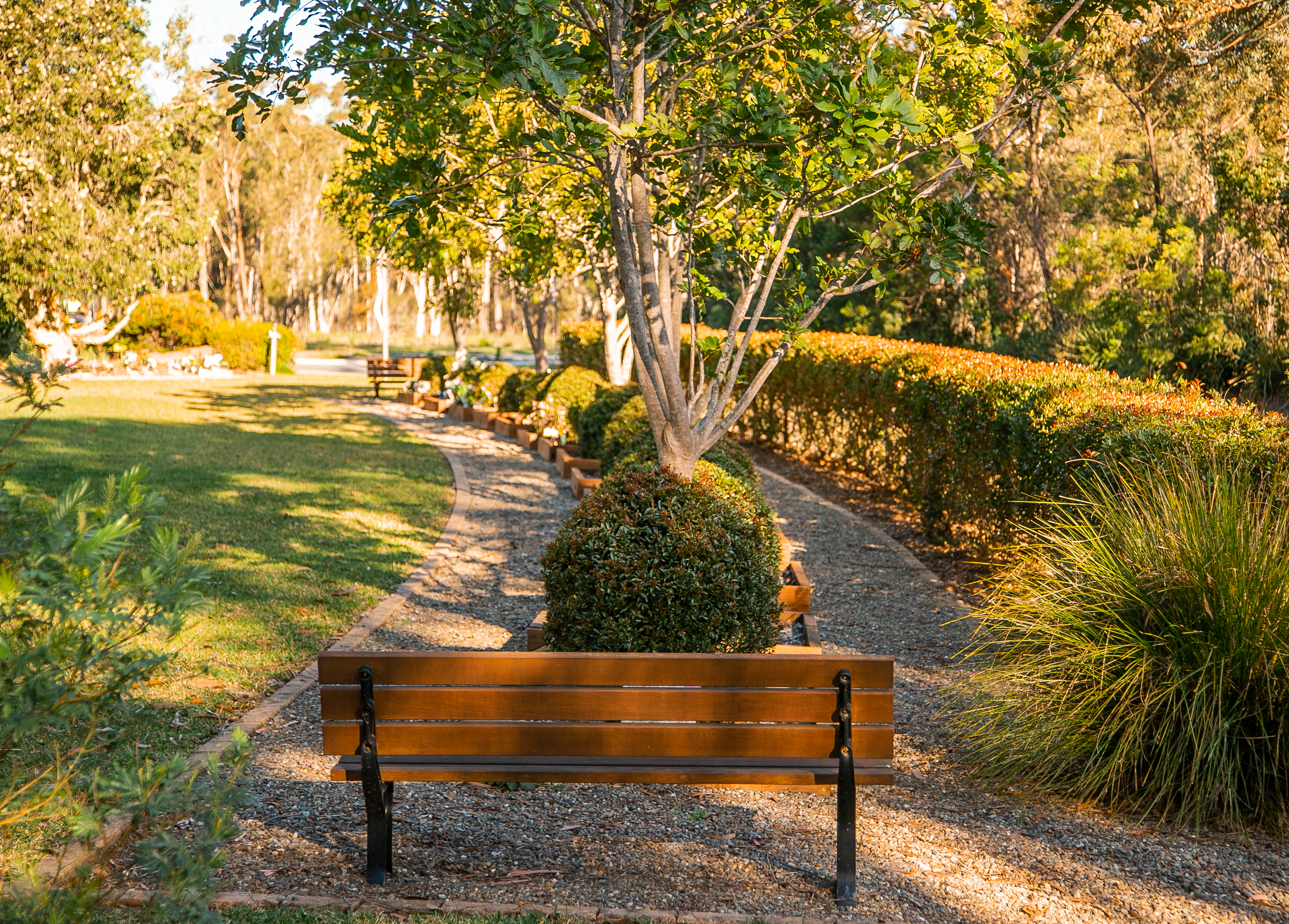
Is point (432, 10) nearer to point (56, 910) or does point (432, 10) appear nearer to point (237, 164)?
point (56, 910)

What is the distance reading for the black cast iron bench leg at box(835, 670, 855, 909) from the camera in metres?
3.19

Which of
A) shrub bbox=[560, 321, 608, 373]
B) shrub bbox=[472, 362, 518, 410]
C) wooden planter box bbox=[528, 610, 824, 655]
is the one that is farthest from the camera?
shrub bbox=[560, 321, 608, 373]

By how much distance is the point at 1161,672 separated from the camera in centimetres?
394

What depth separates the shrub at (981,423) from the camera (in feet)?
17.8

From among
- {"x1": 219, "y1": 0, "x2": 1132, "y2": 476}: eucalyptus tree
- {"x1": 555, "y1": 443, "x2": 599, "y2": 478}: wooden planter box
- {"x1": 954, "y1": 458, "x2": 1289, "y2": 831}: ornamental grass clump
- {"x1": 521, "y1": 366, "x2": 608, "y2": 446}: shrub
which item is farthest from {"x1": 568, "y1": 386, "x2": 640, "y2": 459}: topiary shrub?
{"x1": 954, "y1": 458, "x2": 1289, "y2": 831}: ornamental grass clump

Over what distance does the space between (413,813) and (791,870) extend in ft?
4.63

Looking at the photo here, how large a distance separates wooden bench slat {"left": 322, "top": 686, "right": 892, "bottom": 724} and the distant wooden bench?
835 inches

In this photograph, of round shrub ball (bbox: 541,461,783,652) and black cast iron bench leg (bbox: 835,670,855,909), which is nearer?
black cast iron bench leg (bbox: 835,670,855,909)

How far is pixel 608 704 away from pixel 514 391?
15164 millimetres

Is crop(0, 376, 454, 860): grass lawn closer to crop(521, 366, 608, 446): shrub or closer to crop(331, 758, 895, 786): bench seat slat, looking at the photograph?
crop(331, 758, 895, 786): bench seat slat

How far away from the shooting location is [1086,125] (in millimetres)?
23953

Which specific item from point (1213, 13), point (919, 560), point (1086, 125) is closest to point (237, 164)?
point (1086, 125)

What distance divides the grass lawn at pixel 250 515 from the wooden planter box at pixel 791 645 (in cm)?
127

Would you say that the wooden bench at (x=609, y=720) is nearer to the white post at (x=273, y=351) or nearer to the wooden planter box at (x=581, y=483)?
the wooden planter box at (x=581, y=483)
